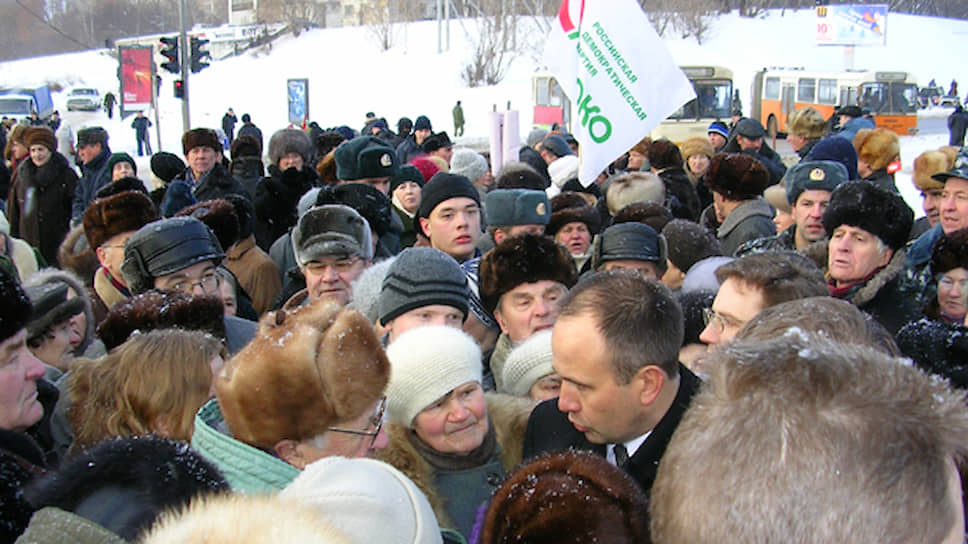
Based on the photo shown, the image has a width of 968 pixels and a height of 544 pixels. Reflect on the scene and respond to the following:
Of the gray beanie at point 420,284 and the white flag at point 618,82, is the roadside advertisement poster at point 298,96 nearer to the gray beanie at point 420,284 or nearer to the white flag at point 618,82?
the white flag at point 618,82

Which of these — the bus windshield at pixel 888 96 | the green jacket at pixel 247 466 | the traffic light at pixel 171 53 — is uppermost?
the traffic light at pixel 171 53

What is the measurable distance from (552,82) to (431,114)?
16831mm

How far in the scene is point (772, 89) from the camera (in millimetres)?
28969

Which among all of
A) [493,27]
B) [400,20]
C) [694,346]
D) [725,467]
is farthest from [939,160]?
[400,20]

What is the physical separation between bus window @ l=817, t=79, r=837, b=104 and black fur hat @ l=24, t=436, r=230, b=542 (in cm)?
2731

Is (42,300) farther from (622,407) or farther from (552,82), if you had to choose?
(552,82)

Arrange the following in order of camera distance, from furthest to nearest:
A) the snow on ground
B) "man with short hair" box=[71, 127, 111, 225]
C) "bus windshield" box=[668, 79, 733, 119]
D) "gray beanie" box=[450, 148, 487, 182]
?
the snow on ground < "bus windshield" box=[668, 79, 733, 119] < "man with short hair" box=[71, 127, 111, 225] < "gray beanie" box=[450, 148, 487, 182]

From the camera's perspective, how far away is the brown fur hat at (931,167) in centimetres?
541

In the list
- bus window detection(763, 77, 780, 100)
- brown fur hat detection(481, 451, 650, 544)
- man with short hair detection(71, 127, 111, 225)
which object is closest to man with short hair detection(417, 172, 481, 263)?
brown fur hat detection(481, 451, 650, 544)

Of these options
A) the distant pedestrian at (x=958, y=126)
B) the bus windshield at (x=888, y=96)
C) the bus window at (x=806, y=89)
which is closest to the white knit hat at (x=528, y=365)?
the distant pedestrian at (x=958, y=126)

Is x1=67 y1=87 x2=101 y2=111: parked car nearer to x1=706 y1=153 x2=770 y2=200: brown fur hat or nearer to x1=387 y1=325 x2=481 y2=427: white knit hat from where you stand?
x1=706 y1=153 x2=770 y2=200: brown fur hat

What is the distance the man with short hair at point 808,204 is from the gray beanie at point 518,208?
121 centimetres

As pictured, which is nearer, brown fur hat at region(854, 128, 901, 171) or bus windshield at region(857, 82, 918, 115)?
brown fur hat at region(854, 128, 901, 171)

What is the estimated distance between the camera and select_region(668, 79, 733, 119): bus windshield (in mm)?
22484
